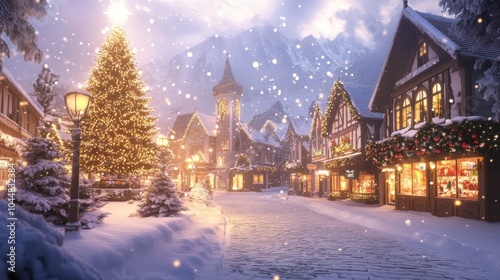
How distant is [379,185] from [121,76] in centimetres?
2000

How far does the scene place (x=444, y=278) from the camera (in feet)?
24.4

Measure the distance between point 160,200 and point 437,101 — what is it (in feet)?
47.8

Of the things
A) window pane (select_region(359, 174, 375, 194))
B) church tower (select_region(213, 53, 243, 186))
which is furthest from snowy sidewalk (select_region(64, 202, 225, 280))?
church tower (select_region(213, 53, 243, 186))

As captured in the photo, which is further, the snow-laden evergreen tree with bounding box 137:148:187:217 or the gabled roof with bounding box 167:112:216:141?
the gabled roof with bounding box 167:112:216:141

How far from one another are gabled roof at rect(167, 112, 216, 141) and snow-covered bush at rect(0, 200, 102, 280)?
69.0m

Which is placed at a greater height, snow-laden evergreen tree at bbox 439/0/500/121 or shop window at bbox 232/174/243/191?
snow-laden evergreen tree at bbox 439/0/500/121

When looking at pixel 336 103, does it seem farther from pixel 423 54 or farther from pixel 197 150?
pixel 197 150

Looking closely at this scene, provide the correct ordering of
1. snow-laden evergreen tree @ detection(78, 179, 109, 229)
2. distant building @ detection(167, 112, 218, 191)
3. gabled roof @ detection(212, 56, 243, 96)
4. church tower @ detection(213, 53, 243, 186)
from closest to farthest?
snow-laden evergreen tree @ detection(78, 179, 109, 229) < church tower @ detection(213, 53, 243, 186) < gabled roof @ detection(212, 56, 243, 96) < distant building @ detection(167, 112, 218, 191)

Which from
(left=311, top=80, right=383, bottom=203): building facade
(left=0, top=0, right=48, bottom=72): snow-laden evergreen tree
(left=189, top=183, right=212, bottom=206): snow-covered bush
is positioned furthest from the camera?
(left=311, top=80, right=383, bottom=203): building facade

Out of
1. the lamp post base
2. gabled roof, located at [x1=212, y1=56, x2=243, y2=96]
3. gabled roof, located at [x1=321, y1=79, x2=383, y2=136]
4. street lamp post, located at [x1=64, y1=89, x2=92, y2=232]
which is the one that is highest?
gabled roof, located at [x1=212, y1=56, x2=243, y2=96]

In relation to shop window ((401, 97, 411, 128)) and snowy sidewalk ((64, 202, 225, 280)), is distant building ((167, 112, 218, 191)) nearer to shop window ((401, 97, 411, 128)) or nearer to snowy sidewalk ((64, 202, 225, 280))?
shop window ((401, 97, 411, 128))

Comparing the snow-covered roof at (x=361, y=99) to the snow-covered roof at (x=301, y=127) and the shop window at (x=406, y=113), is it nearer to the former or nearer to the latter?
the shop window at (x=406, y=113)

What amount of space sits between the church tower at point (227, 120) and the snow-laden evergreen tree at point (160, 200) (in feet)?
174

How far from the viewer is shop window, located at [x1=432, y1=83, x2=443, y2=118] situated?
64.4ft
